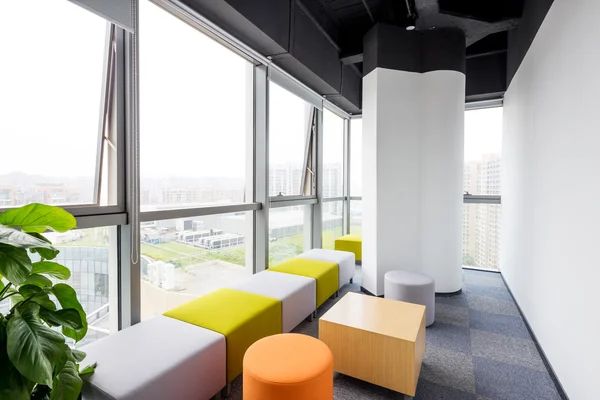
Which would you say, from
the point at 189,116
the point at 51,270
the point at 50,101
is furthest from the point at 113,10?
the point at 51,270

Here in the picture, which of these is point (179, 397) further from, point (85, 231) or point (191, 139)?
point (191, 139)

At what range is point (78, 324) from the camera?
1235 millimetres

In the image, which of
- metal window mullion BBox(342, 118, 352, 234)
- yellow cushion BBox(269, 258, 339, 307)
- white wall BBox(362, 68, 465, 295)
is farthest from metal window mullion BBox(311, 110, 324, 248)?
yellow cushion BBox(269, 258, 339, 307)

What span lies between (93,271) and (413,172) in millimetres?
3687

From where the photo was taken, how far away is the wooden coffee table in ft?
6.48

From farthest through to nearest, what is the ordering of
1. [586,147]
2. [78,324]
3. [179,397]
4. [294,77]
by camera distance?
[294,77] < [586,147] < [179,397] < [78,324]

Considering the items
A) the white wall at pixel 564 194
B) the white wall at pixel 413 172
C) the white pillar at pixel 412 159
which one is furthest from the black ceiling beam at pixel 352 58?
the white wall at pixel 564 194

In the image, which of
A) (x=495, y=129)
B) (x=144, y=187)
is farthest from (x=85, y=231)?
(x=495, y=129)

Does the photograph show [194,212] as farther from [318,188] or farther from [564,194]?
[564,194]

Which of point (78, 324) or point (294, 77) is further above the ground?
point (294, 77)

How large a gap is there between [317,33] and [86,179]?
3353 millimetres

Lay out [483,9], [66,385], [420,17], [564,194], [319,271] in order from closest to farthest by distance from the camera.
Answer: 1. [66,385]
2. [564,194]
3. [319,271]
4. [483,9]
5. [420,17]

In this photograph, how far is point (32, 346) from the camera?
0.98 meters

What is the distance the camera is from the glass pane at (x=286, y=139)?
14.1ft
